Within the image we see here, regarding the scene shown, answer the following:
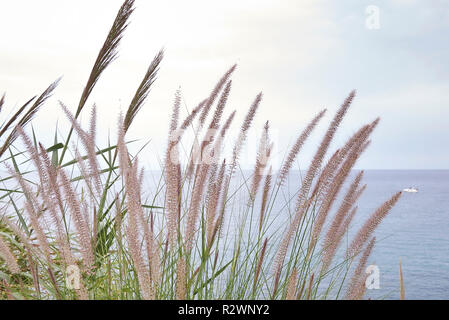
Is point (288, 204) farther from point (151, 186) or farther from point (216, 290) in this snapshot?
point (151, 186)

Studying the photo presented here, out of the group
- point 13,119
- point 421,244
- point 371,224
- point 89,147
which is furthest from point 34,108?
point 421,244

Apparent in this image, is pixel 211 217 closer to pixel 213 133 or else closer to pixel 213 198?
pixel 213 198

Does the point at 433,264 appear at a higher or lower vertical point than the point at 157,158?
higher

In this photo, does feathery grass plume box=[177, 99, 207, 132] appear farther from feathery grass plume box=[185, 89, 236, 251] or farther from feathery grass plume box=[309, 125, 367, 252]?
feathery grass plume box=[309, 125, 367, 252]

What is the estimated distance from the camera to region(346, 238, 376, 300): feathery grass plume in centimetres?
101

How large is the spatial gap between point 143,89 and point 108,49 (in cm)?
19

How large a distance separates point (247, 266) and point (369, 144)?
1.49ft

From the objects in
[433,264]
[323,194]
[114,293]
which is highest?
[433,264]

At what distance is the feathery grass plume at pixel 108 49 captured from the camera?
1.56m

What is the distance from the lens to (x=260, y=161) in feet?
3.78

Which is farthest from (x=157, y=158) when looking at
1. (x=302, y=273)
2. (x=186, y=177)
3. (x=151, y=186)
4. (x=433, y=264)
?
(x=433, y=264)

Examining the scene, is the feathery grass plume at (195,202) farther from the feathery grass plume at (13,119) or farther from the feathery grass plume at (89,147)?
the feathery grass plume at (13,119)
